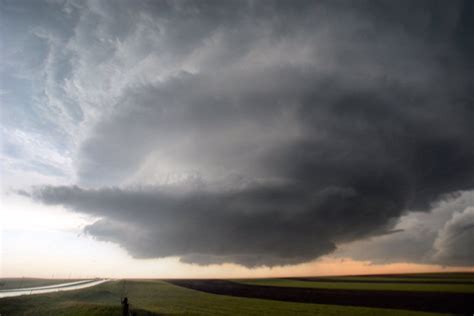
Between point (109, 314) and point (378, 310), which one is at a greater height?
point (109, 314)

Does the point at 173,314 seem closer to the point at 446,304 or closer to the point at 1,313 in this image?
the point at 1,313

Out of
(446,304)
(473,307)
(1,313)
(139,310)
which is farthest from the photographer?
(446,304)

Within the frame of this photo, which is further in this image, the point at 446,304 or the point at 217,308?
the point at 446,304

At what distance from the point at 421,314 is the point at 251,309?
3214cm

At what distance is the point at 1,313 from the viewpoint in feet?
161

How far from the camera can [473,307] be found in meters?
62.5

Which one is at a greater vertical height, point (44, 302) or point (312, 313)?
point (44, 302)

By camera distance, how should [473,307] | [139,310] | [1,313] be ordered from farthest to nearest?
[473,307]
[139,310]
[1,313]

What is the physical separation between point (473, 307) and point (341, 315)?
27369mm

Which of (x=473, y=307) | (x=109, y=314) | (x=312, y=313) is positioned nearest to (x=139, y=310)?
(x=109, y=314)

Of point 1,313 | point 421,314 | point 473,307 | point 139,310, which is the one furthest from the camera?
point 473,307

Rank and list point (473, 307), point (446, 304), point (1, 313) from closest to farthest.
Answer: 1. point (1, 313)
2. point (473, 307)
3. point (446, 304)

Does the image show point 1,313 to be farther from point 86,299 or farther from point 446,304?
point 446,304

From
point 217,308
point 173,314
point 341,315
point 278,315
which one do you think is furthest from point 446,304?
point 173,314
